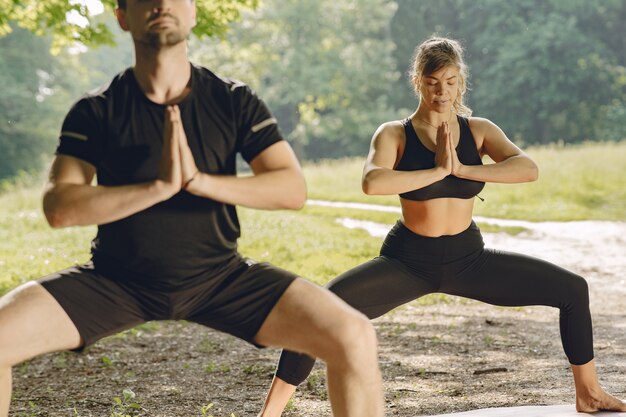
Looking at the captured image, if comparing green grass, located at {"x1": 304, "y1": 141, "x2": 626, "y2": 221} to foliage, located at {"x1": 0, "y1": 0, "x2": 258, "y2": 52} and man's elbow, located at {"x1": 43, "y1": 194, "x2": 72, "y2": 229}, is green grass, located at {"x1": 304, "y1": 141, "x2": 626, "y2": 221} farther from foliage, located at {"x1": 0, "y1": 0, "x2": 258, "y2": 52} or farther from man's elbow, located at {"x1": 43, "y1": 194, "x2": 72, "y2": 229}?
man's elbow, located at {"x1": 43, "y1": 194, "x2": 72, "y2": 229}

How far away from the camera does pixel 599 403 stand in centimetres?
438

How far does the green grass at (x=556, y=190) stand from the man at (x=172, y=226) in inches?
569

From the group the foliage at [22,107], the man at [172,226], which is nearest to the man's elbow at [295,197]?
the man at [172,226]

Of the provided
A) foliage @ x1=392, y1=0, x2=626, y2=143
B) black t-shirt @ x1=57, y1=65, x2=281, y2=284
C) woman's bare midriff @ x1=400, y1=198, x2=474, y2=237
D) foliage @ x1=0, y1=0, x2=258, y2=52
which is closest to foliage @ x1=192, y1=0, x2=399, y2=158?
foliage @ x1=392, y1=0, x2=626, y2=143

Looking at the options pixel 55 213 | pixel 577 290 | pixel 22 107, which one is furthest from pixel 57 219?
pixel 22 107

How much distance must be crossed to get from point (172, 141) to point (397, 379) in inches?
156

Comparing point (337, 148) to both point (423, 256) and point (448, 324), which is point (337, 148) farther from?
point (423, 256)

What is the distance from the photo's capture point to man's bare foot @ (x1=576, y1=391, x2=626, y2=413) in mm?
4375

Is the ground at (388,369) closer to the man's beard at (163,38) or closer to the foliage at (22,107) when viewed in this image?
the man's beard at (163,38)

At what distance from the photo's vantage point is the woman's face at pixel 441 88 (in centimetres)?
420

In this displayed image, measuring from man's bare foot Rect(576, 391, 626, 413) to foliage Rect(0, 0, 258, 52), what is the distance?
7576 mm

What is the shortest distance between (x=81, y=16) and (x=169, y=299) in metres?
9.02

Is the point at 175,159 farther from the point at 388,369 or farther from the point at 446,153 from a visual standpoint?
the point at 388,369

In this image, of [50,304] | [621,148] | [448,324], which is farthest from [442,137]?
[621,148]
